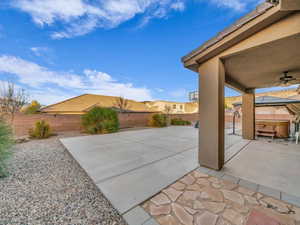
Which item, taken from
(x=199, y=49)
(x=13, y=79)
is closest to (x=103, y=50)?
(x=13, y=79)

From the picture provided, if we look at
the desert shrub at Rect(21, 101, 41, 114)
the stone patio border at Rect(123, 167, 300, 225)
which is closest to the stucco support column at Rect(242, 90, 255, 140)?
the stone patio border at Rect(123, 167, 300, 225)

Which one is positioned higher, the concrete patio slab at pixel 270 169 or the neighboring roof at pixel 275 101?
the neighboring roof at pixel 275 101

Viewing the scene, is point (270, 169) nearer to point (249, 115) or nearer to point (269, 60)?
point (269, 60)

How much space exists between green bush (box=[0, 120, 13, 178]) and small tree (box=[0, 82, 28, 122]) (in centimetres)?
656

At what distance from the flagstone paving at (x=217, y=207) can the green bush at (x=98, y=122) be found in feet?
22.5

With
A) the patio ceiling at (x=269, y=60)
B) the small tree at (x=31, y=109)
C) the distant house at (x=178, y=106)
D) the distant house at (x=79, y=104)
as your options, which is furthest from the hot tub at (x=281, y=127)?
the distant house at (x=178, y=106)

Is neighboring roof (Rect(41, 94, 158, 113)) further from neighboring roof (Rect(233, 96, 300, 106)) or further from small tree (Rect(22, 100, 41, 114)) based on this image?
neighboring roof (Rect(233, 96, 300, 106))

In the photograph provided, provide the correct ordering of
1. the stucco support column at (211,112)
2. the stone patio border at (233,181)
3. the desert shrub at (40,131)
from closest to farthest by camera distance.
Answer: the stone patio border at (233,181) → the stucco support column at (211,112) → the desert shrub at (40,131)

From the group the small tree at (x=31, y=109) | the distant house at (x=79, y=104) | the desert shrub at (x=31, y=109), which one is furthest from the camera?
the distant house at (x=79, y=104)

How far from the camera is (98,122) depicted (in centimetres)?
806

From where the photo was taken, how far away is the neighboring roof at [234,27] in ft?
5.77

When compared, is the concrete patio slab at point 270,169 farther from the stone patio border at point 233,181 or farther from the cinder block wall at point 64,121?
the cinder block wall at point 64,121

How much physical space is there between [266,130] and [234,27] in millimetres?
6329

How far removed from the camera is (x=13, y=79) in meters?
7.32
